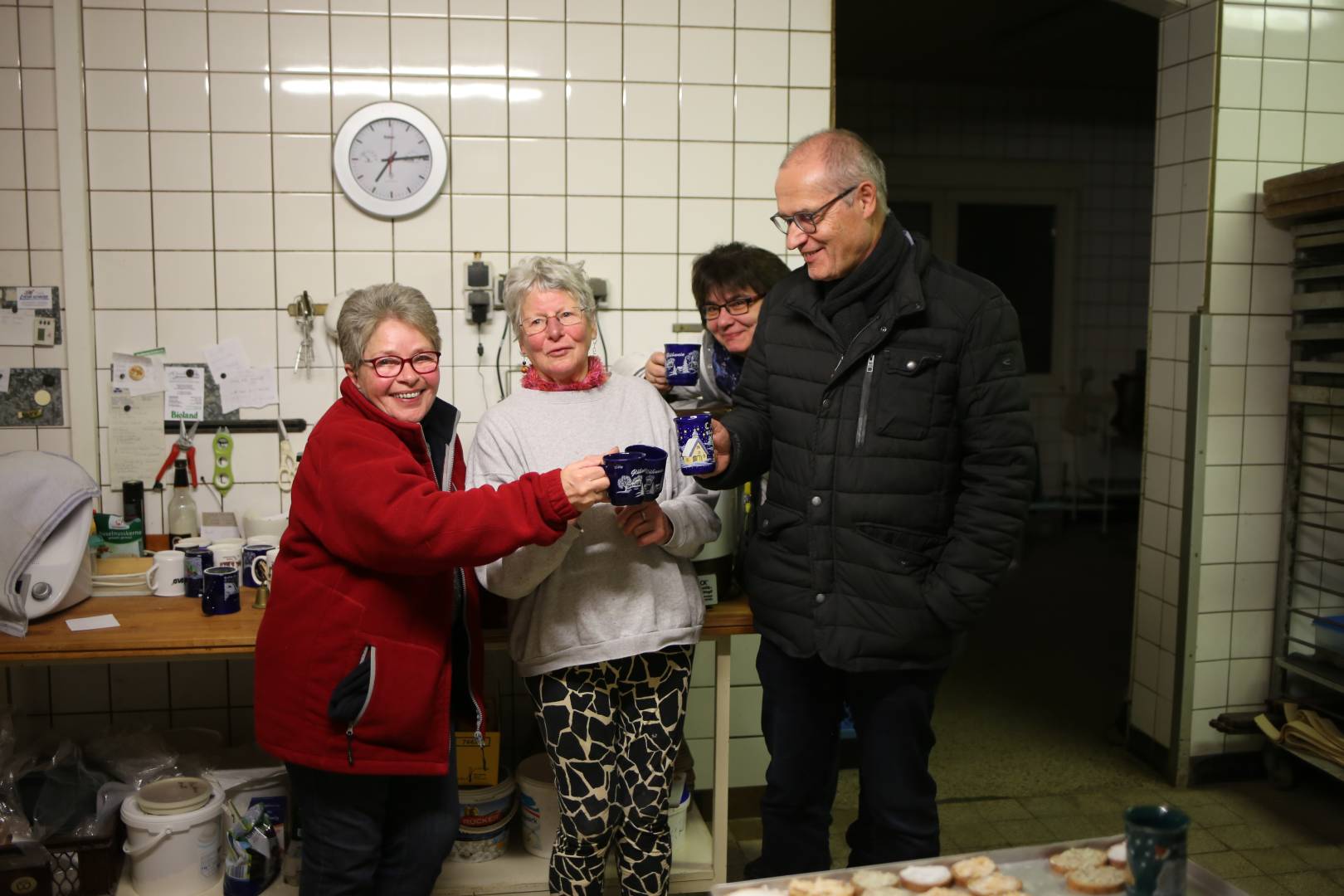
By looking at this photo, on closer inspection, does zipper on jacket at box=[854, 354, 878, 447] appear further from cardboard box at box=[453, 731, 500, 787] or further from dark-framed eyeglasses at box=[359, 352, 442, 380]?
cardboard box at box=[453, 731, 500, 787]

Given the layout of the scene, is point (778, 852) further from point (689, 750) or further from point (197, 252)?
point (197, 252)

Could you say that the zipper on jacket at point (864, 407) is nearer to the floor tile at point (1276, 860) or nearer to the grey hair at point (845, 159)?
the grey hair at point (845, 159)

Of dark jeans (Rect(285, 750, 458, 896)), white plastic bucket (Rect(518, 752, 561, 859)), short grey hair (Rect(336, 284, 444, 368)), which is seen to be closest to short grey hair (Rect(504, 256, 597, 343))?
short grey hair (Rect(336, 284, 444, 368))

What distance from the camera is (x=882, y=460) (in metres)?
1.90

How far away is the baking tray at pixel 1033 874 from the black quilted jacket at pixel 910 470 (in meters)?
0.54

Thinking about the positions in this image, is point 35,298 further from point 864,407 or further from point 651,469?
point 864,407

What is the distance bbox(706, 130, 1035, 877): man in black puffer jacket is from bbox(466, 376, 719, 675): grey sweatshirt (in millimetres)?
171

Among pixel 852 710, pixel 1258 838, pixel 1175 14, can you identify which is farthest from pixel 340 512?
pixel 1175 14

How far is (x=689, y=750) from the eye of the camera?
297 centimetres

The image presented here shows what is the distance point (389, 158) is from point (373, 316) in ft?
3.88

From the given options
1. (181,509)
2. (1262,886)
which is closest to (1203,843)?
(1262,886)

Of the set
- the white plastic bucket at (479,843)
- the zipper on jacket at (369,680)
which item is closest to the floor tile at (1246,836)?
the white plastic bucket at (479,843)

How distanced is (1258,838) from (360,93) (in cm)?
320

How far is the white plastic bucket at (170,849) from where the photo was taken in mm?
2354
